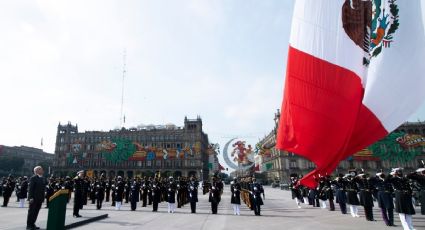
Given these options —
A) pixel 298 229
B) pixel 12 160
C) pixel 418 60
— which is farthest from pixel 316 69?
pixel 12 160

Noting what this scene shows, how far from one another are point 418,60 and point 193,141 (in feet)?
262

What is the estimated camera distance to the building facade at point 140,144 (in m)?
84.5

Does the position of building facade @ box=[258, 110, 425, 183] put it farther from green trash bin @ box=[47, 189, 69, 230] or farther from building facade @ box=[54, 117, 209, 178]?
green trash bin @ box=[47, 189, 69, 230]

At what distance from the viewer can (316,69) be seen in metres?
10.6

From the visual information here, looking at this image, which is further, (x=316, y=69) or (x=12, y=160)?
(x=12, y=160)

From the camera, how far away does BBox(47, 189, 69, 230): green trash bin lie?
8.07 metres

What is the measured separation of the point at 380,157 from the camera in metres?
64.3

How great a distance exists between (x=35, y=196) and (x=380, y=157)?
71.1 metres

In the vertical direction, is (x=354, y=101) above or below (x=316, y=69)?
below

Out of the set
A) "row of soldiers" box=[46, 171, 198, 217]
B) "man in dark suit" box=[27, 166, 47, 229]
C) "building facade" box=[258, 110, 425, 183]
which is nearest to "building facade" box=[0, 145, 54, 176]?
"building facade" box=[258, 110, 425, 183]

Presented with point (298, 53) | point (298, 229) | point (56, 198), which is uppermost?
point (298, 53)

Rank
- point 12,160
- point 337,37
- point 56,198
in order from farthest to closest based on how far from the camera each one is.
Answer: point 12,160, point 337,37, point 56,198

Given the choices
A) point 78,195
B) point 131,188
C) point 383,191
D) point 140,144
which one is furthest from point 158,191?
point 140,144

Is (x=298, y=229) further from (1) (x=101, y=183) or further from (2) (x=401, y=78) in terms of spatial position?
(1) (x=101, y=183)
